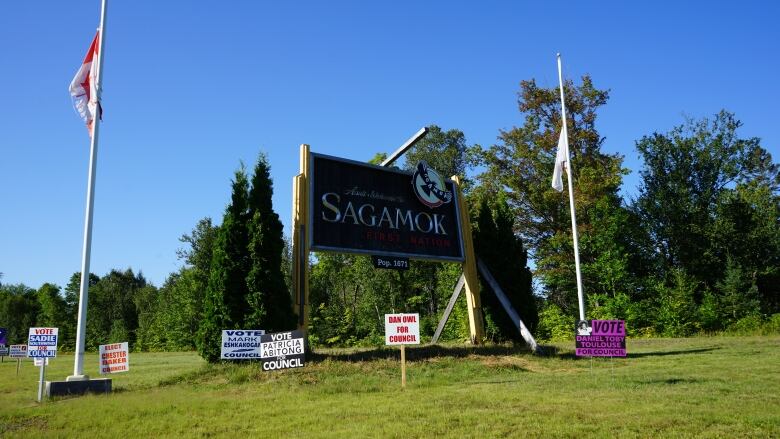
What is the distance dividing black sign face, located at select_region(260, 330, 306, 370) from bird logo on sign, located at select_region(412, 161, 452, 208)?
7.69 meters

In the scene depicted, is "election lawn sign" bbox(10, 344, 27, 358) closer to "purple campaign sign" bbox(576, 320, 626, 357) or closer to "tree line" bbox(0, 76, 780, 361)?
"tree line" bbox(0, 76, 780, 361)

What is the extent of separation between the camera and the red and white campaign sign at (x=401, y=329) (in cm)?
1291

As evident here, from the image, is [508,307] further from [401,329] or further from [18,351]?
[18,351]

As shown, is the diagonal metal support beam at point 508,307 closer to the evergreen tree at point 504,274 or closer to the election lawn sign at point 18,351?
the evergreen tree at point 504,274

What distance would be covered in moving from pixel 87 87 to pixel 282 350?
8.75 meters

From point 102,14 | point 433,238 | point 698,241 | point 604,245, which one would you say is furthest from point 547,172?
point 102,14

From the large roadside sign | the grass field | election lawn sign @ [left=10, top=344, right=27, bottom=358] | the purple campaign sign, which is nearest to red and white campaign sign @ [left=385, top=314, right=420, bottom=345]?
the grass field

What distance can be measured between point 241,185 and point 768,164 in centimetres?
4386

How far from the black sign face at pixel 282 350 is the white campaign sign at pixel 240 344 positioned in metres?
0.73

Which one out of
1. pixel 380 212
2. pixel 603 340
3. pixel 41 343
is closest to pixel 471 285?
pixel 380 212

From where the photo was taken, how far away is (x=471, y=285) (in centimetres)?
2053

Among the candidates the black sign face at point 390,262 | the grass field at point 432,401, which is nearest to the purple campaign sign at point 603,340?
the grass field at point 432,401

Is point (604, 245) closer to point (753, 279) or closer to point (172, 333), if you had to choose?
point (753, 279)

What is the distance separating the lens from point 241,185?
56.6 feet
